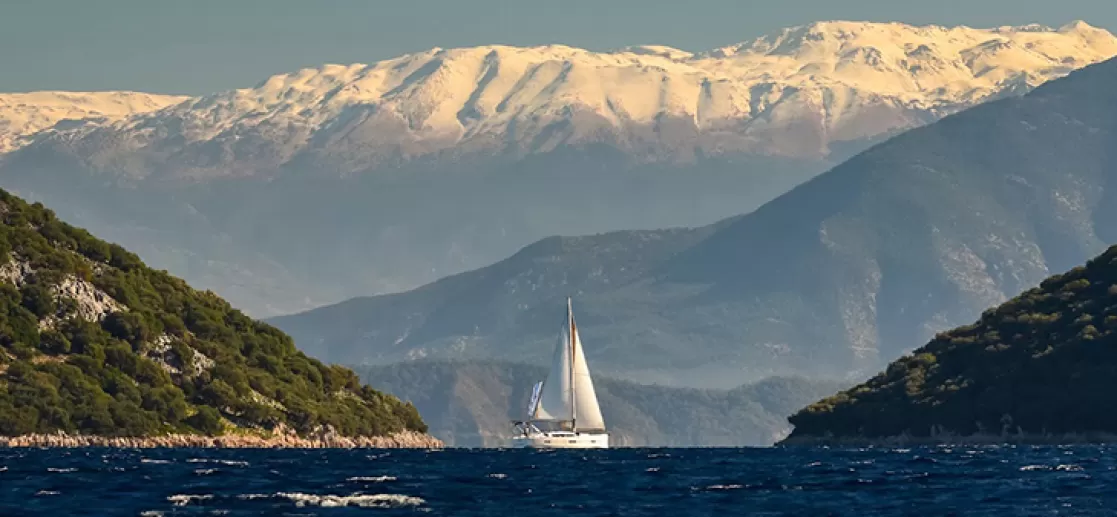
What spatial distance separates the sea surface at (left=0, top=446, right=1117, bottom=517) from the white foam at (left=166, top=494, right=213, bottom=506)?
0.13 metres

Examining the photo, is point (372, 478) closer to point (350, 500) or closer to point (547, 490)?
point (547, 490)

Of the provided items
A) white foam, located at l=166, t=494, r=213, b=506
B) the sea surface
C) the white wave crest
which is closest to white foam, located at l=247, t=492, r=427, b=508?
the sea surface

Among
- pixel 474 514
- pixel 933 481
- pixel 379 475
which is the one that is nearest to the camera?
pixel 474 514

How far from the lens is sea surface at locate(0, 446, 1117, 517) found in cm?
13712

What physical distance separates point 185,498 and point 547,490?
30.3 m

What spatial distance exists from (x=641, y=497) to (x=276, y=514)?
30.2 metres

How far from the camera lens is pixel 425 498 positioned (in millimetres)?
149375

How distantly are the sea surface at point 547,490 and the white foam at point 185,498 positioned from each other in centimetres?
13

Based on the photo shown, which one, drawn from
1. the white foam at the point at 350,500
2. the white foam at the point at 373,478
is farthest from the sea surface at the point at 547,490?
the white foam at the point at 373,478

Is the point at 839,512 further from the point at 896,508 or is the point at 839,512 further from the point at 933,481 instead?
→ the point at 933,481

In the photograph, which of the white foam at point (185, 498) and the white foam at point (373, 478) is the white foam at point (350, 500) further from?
the white foam at point (373, 478)

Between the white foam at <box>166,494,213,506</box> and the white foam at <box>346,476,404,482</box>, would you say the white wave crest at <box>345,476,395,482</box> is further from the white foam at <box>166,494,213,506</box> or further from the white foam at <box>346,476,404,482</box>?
the white foam at <box>166,494,213,506</box>

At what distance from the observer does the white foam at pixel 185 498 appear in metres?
139

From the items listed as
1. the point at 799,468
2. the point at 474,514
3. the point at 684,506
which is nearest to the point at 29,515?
the point at 474,514
